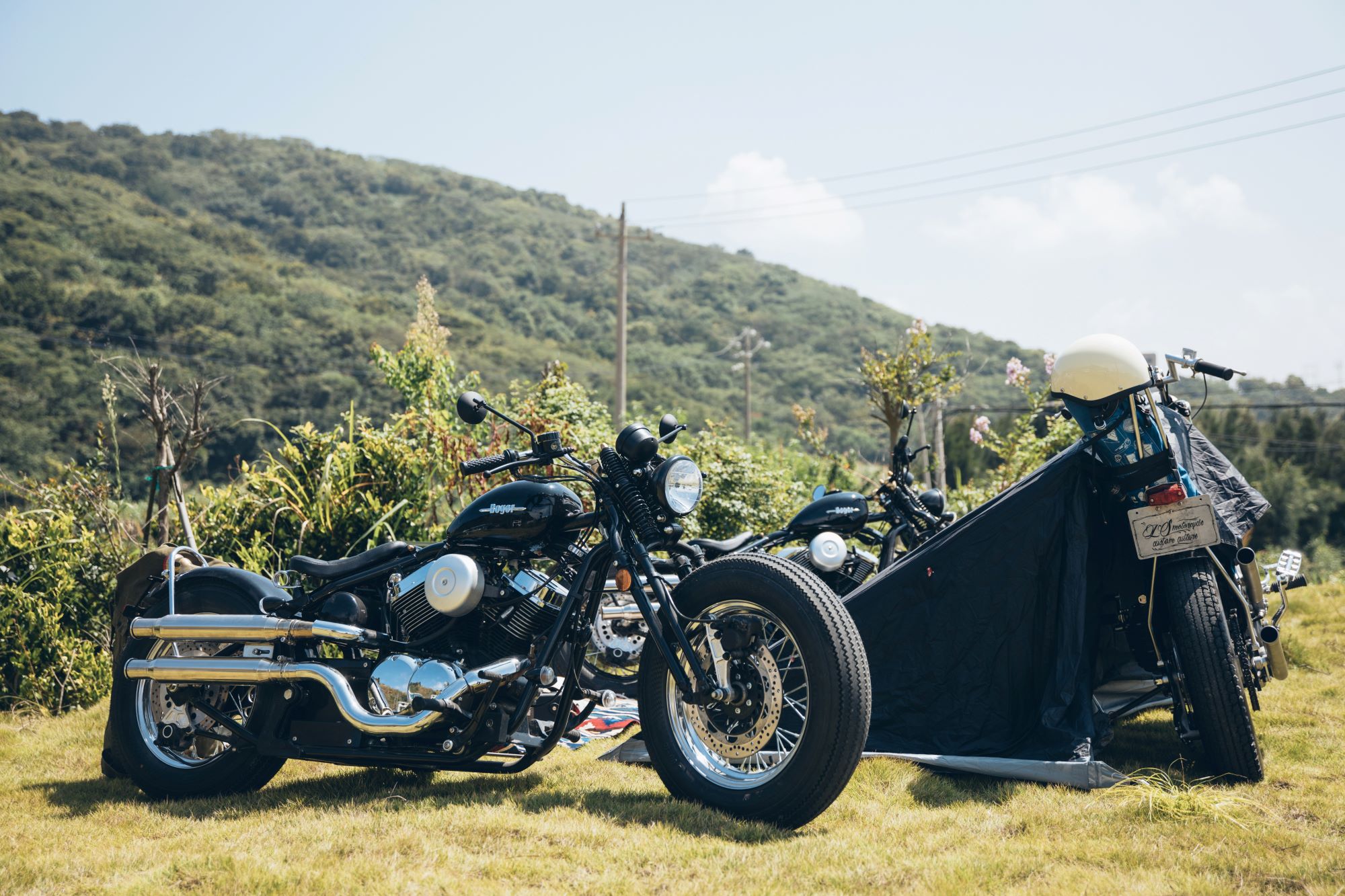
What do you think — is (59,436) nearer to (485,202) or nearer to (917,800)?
(917,800)

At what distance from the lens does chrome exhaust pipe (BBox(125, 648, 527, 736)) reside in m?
3.78

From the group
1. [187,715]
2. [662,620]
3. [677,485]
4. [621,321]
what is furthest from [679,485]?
[621,321]

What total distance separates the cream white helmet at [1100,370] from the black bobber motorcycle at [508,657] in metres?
1.73

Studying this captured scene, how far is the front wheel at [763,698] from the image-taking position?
3391 mm

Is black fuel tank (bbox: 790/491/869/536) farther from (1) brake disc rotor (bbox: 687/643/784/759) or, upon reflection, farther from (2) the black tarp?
(1) brake disc rotor (bbox: 687/643/784/759)

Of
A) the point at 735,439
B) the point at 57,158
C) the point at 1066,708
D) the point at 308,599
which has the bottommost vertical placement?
the point at 1066,708

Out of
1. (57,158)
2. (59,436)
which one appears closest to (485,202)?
(57,158)

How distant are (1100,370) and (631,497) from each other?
7.00 ft

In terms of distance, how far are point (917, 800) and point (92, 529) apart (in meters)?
5.78

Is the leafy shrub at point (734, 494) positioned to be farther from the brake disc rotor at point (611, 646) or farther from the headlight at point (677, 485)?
the headlight at point (677, 485)

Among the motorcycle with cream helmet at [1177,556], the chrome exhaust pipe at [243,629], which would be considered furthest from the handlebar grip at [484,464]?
the motorcycle with cream helmet at [1177,556]

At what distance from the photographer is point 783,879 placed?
304cm

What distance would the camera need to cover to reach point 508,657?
3.95 meters

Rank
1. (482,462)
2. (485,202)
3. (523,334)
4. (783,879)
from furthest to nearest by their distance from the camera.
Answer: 1. (485,202)
2. (523,334)
3. (482,462)
4. (783,879)
